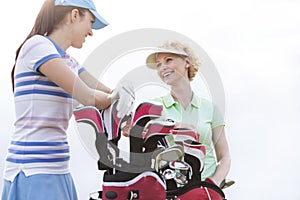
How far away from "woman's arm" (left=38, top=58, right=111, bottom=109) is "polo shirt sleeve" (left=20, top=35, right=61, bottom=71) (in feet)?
0.05

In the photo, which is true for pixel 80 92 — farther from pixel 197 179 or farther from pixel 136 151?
pixel 197 179

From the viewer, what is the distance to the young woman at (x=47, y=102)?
3.50 feet

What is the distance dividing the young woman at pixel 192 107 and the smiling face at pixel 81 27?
0.34 meters

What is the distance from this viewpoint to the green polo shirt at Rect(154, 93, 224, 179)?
153cm

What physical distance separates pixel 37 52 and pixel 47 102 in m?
0.12

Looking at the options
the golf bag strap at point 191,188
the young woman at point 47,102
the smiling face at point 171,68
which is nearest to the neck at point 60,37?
the young woman at point 47,102

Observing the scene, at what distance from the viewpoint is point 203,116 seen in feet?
5.18

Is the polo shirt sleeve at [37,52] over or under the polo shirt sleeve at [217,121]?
over

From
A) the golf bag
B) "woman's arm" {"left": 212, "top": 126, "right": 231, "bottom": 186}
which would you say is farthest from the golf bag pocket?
"woman's arm" {"left": 212, "top": 126, "right": 231, "bottom": 186}

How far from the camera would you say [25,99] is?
3.69 ft

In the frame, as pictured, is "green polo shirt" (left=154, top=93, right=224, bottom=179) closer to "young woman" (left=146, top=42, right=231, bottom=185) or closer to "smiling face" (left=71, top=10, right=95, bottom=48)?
"young woman" (left=146, top=42, right=231, bottom=185)

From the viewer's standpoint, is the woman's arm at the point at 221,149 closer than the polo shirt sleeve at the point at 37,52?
No

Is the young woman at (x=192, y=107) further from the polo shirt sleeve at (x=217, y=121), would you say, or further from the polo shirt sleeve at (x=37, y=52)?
the polo shirt sleeve at (x=37, y=52)

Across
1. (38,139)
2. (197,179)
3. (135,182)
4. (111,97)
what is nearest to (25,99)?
(38,139)
